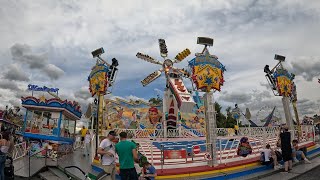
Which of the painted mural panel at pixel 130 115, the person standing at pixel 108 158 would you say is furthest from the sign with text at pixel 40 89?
the person standing at pixel 108 158

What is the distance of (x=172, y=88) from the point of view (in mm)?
24328

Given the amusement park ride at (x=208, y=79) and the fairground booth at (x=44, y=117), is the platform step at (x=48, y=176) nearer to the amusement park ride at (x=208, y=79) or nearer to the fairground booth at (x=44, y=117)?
the amusement park ride at (x=208, y=79)

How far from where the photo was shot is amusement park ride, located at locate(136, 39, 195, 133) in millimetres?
22036

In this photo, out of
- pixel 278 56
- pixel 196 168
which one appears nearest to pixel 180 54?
pixel 278 56

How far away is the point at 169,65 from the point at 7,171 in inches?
855

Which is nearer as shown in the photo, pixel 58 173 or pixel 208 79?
pixel 58 173

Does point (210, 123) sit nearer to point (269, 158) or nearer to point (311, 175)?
point (269, 158)

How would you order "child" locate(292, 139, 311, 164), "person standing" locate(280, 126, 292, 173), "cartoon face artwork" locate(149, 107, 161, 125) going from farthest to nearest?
"cartoon face artwork" locate(149, 107, 161, 125) → "child" locate(292, 139, 311, 164) → "person standing" locate(280, 126, 292, 173)

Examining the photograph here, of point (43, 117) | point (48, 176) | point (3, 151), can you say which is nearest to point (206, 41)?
point (48, 176)

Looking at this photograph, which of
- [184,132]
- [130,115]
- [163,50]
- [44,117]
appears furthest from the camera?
[130,115]

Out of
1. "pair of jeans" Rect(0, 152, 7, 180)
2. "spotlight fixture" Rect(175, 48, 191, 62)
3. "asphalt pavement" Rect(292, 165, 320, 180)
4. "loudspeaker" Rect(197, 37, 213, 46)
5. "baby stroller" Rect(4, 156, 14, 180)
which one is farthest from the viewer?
"spotlight fixture" Rect(175, 48, 191, 62)

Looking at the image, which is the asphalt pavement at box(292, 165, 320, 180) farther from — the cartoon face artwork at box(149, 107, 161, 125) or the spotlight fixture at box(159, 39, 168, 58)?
the spotlight fixture at box(159, 39, 168, 58)

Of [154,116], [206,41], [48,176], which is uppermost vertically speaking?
[206,41]

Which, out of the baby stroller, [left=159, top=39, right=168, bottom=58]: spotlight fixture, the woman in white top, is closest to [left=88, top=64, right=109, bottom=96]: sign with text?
the baby stroller
